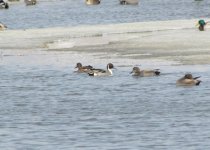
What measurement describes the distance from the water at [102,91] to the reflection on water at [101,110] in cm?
2

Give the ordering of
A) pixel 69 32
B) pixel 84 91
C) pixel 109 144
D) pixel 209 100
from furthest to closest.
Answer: pixel 69 32, pixel 84 91, pixel 209 100, pixel 109 144

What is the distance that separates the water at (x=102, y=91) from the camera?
2435 cm

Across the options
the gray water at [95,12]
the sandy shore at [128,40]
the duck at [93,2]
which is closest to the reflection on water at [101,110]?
the sandy shore at [128,40]

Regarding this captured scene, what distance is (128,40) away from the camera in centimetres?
4547

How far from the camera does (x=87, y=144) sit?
77.2ft

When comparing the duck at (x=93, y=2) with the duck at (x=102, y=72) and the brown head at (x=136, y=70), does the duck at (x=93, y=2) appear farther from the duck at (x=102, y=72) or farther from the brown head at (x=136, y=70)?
the brown head at (x=136, y=70)

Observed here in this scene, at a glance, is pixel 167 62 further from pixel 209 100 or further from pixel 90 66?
pixel 209 100

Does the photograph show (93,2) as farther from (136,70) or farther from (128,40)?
(136,70)

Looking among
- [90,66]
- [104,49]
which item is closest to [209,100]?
[90,66]

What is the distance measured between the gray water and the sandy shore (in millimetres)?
5806

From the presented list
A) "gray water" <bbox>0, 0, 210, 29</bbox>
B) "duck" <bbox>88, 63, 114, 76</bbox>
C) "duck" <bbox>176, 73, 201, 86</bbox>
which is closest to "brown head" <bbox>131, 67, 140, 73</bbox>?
"duck" <bbox>88, 63, 114, 76</bbox>

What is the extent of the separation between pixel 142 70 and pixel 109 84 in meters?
1.35

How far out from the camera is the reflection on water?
78.5 ft

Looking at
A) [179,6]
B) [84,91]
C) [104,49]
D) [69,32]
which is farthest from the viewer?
[179,6]
